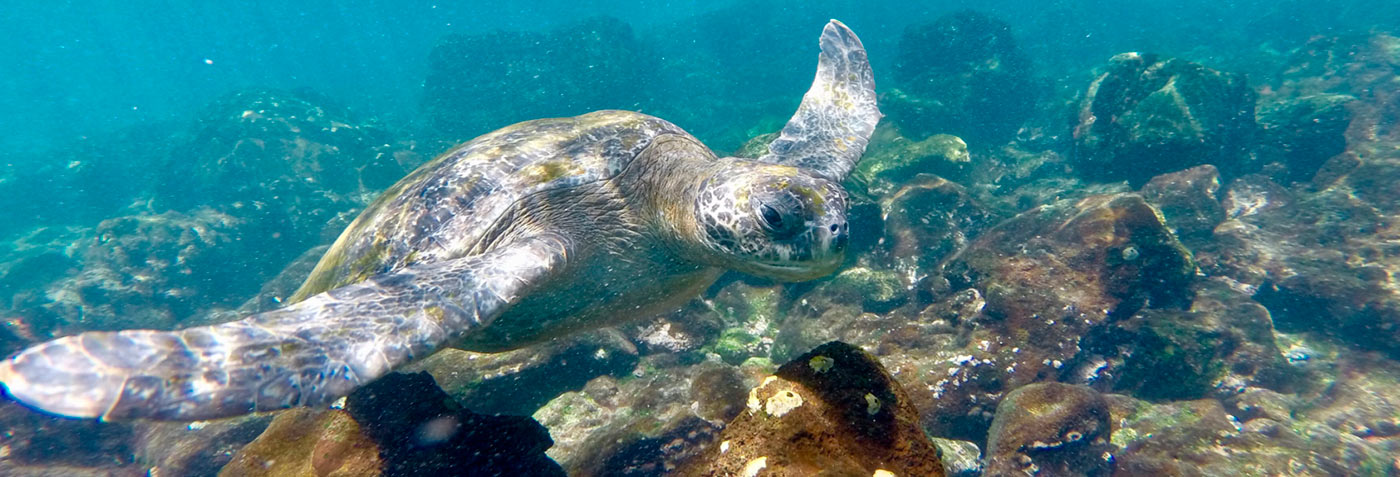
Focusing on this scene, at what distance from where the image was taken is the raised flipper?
5.64 metres

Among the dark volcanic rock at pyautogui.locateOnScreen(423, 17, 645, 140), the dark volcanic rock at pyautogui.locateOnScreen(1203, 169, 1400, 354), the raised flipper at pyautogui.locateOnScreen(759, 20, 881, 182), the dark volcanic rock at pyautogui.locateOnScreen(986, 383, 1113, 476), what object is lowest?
the dark volcanic rock at pyautogui.locateOnScreen(1203, 169, 1400, 354)

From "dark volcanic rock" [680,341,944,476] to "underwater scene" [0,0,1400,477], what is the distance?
0.04 feet

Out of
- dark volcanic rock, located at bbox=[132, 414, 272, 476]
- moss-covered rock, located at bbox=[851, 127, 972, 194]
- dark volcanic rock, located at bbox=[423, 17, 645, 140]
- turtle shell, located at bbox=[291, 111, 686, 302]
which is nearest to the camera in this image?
turtle shell, located at bbox=[291, 111, 686, 302]

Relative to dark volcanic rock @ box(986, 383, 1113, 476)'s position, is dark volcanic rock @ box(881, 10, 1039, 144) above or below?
above

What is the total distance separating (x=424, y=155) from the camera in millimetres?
18125

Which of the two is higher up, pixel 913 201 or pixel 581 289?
pixel 581 289

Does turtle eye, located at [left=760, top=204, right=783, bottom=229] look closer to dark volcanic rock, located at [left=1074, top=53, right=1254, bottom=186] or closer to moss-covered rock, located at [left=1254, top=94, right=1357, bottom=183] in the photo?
dark volcanic rock, located at [left=1074, top=53, right=1254, bottom=186]

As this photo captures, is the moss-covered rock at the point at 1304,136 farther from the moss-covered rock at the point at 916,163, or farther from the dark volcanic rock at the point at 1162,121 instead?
the moss-covered rock at the point at 916,163

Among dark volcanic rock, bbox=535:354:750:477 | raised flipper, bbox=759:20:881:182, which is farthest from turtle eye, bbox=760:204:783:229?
raised flipper, bbox=759:20:881:182

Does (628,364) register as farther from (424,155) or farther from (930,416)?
(424,155)

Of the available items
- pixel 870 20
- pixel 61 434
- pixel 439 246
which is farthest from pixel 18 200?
pixel 870 20

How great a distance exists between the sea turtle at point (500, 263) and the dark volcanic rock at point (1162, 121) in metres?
7.18

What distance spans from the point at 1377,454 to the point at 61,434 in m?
13.9

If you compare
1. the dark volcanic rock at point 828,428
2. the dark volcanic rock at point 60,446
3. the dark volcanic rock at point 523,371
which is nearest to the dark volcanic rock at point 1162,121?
the dark volcanic rock at point 523,371
